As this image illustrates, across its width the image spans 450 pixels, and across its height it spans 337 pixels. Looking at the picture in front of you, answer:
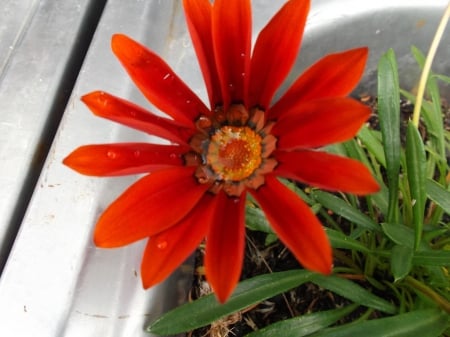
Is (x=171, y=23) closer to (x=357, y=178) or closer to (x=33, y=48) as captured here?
(x=33, y=48)

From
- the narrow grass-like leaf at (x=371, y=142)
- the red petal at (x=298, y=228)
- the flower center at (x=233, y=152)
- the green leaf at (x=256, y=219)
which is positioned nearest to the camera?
the red petal at (x=298, y=228)

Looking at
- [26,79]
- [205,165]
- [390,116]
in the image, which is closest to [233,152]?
[205,165]

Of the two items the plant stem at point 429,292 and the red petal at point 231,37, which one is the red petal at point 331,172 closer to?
the red petal at point 231,37

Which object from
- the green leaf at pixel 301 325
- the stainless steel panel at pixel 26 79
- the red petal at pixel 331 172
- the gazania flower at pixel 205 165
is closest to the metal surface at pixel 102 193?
the stainless steel panel at pixel 26 79

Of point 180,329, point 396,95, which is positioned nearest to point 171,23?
point 396,95

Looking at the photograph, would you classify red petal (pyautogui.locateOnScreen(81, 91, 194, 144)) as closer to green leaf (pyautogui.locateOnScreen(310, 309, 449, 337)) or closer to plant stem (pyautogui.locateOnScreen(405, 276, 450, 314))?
green leaf (pyautogui.locateOnScreen(310, 309, 449, 337))
